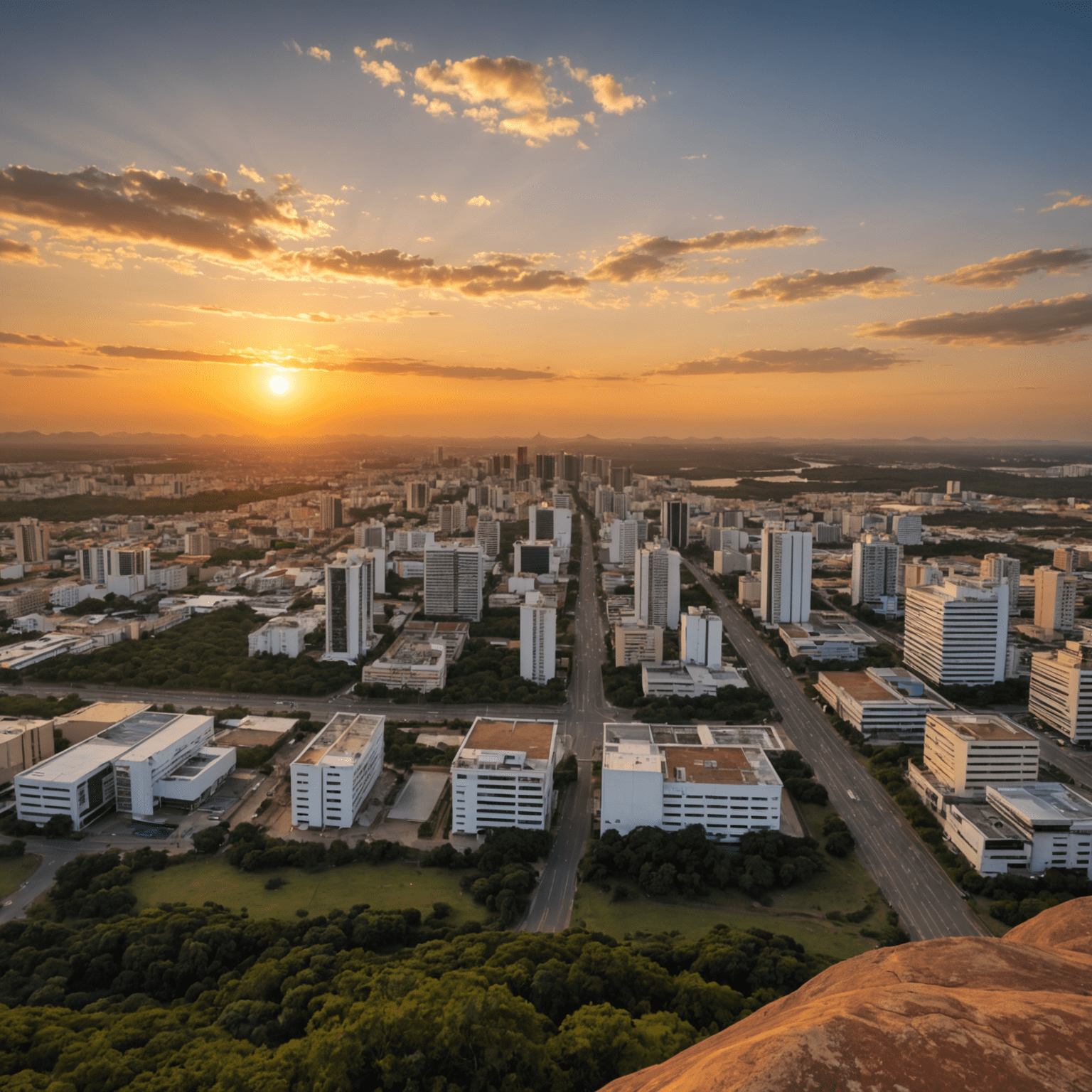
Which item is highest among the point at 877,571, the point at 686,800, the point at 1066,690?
the point at 877,571

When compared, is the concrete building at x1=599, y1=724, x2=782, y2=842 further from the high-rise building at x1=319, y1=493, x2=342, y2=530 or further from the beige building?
the high-rise building at x1=319, y1=493, x2=342, y2=530

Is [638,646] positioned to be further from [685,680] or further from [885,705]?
[885,705]

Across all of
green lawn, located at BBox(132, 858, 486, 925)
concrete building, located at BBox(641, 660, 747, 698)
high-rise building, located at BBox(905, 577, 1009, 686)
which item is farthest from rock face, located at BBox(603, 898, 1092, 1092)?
high-rise building, located at BBox(905, 577, 1009, 686)

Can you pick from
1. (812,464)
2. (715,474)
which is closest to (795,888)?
(715,474)

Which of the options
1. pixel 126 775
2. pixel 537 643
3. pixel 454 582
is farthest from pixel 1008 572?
pixel 126 775

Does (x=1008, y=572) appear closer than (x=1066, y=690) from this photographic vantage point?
No

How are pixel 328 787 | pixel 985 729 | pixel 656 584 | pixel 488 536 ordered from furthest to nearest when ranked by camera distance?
pixel 488 536 → pixel 656 584 → pixel 985 729 → pixel 328 787

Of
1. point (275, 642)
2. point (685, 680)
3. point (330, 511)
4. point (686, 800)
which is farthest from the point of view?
point (330, 511)
